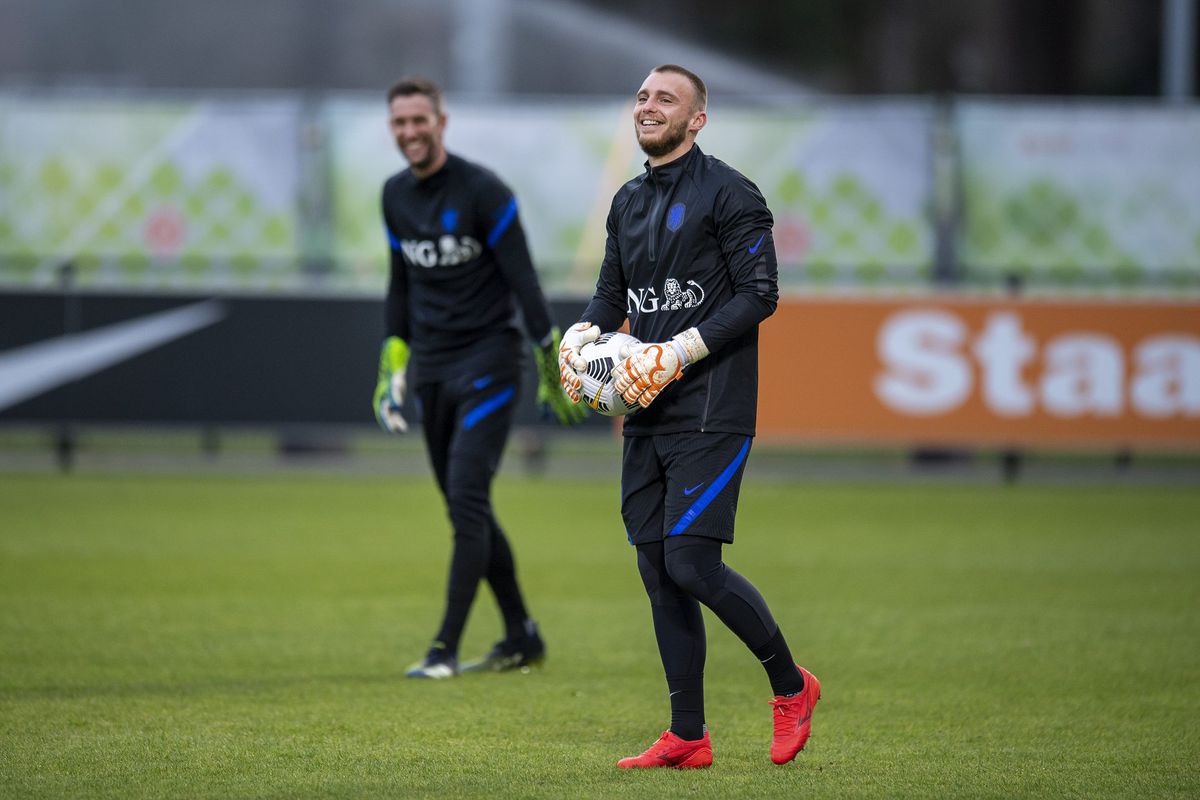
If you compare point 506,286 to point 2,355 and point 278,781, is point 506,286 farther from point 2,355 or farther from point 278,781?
point 2,355

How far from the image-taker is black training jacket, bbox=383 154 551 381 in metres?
6.98

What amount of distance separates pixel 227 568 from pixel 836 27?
22289 millimetres

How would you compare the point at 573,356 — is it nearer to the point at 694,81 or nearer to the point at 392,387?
the point at 694,81

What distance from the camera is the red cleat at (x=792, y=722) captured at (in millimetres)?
5273

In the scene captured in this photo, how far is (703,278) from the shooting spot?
5309 mm

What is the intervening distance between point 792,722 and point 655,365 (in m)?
1.22

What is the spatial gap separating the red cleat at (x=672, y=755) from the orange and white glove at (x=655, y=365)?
1.07 meters

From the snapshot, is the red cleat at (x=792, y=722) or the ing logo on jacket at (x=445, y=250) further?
→ the ing logo on jacket at (x=445, y=250)

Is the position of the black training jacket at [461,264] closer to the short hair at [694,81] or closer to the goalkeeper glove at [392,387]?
the goalkeeper glove at [392,387]

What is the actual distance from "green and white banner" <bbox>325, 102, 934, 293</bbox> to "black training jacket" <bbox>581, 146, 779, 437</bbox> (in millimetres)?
11568

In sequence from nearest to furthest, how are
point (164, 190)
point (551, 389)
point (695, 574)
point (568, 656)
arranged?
1. point (695, 574)
2. point (551, 389)
3. point (568, 656)
4. point (164, 190)

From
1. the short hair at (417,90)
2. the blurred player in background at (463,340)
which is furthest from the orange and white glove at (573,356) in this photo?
the short hair at (417,90)

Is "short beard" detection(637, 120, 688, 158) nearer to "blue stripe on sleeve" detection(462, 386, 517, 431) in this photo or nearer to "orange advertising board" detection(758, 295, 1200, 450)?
"blue stripe on sleeve" detection(462, 386, 517, 431)

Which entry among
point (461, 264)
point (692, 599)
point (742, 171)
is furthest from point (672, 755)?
point (742, 171)
